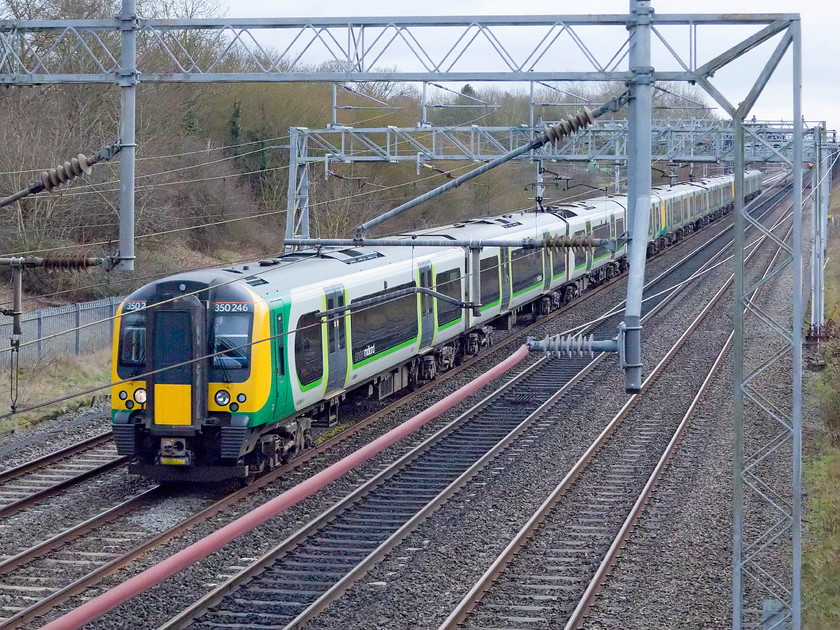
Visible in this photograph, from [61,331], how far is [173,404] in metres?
8.79

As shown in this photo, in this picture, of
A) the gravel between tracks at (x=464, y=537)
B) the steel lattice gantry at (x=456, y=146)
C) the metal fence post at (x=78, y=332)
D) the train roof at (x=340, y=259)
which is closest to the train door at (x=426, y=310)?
the train roof at (x=340, y=259)

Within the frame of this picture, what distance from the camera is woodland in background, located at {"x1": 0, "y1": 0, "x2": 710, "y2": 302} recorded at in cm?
2444

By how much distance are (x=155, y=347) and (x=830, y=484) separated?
799 centimetres

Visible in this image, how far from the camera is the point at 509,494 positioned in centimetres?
1205

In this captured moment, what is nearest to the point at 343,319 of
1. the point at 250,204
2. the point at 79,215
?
the point at 79,215

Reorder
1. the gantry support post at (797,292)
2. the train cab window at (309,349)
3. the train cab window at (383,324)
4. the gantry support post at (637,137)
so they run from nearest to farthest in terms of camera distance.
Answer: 1. the gantry support post at (797,292)
2. the gantry support post at (637,137)
3. the train cab window at (309,349)
4. the train cab window at (383,324)

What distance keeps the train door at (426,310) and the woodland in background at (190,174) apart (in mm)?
6061

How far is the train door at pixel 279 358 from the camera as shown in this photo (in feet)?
38.6

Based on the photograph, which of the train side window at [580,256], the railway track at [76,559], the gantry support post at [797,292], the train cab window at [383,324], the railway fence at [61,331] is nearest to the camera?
the gantry support post at [797,292]

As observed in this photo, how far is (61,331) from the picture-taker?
1920 cm

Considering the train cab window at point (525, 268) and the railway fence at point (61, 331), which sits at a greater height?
the train cab window at point (525, 268)

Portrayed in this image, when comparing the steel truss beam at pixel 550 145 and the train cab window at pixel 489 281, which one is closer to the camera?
the train cab window at pixel 489 281

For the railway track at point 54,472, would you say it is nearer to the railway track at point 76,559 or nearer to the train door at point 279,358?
the railway track at point 76,559

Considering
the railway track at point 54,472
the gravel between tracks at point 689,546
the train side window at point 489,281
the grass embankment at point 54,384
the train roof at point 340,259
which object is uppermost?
the train roof at point 340,259
